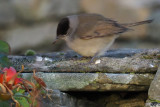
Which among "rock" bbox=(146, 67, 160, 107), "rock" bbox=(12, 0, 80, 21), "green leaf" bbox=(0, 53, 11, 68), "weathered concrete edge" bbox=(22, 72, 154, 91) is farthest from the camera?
"rock" bbox=(12, 0, 80, 21)

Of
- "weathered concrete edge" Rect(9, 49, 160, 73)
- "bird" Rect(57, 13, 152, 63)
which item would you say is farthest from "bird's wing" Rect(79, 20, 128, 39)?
A: "weathered concrete edge" Rect(9, 49, 160, 73)

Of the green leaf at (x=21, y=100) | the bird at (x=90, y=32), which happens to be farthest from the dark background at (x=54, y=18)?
the green leaf at (x=21, y=100)

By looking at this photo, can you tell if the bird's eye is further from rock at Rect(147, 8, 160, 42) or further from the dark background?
rock at Rect(147, 8, 160, 42)

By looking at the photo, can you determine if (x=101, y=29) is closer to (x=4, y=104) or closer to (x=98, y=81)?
(x=98, y=81)

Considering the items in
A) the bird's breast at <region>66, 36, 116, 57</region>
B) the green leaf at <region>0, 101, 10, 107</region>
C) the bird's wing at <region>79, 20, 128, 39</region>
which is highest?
the bird's wing at <region>79, 20, 128, 39</region>

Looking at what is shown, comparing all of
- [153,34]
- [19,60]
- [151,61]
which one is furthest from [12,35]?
[151,61]

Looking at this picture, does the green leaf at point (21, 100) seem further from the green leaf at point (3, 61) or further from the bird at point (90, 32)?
the bird at point (90, 32)

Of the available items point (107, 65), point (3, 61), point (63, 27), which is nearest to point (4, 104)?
point (3, 61)
